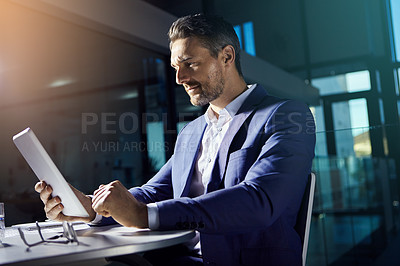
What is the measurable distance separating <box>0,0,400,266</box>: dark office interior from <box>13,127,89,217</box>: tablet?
2.46 m

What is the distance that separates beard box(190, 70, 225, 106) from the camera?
192 cm

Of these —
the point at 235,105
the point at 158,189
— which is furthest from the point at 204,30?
the point at 158,189

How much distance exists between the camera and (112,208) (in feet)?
4.01

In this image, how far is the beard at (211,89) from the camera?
192 cm

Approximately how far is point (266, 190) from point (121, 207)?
48 cm

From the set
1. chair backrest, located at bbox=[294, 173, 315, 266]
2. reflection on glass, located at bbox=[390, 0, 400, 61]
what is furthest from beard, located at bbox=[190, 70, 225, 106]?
reflection on glass, located at bbox=[390, 0, 400, 61]

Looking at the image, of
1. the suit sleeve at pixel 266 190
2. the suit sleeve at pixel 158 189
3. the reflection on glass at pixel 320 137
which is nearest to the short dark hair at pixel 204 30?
the suit sleeve at pixel 266 190

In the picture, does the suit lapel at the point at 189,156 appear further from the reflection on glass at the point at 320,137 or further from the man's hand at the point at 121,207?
the reflection on glass at the point at 320,137

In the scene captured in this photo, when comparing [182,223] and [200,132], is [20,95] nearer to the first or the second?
[200,132]

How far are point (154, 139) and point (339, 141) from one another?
2.59m

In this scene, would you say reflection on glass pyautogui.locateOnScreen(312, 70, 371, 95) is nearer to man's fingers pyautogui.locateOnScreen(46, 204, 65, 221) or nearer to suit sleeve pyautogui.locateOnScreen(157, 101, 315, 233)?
suit sleeve pyautogui.locateOnScreen(157, 101, 315, 233)

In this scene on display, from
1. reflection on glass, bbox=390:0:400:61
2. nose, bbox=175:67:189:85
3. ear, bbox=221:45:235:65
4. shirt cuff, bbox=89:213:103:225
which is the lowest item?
shirt cuff, bbox=89:213:103:225

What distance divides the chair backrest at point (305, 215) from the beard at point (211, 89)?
0.66m

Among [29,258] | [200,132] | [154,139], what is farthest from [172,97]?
[29,258]
